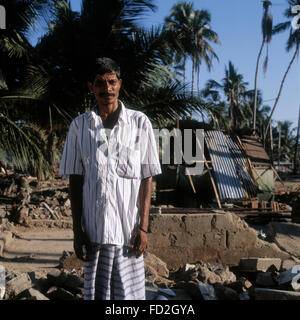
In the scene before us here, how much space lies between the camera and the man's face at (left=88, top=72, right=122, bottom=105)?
183 centimetres

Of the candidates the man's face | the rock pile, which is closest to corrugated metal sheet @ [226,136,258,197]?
the rock pile

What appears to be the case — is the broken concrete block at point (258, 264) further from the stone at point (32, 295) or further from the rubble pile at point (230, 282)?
the stone at point (32, 295)

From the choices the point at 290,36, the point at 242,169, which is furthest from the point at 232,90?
the point at 242,169

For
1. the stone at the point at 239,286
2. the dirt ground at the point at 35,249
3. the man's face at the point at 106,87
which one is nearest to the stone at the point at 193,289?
the stone at the point at 239,286

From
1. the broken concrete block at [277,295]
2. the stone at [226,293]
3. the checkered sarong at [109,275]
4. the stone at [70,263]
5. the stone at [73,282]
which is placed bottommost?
the stone at [70,263]

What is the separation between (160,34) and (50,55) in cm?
247

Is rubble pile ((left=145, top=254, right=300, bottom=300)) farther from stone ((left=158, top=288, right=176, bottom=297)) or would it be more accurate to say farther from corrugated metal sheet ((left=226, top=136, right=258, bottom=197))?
corrugated metal sheet ((left=226, top=136, right=258, bottom=197))

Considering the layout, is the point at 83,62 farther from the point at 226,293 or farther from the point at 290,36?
the point at 290,36

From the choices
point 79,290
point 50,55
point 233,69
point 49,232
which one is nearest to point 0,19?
point 50,55

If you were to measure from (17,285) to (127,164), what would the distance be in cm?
188

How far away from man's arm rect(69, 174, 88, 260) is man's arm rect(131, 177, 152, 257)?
0.88ft

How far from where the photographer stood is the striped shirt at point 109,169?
1.76m

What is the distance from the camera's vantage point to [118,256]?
176cm

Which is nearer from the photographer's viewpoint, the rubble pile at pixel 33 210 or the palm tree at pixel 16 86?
the palm tree at pixel 16 86
